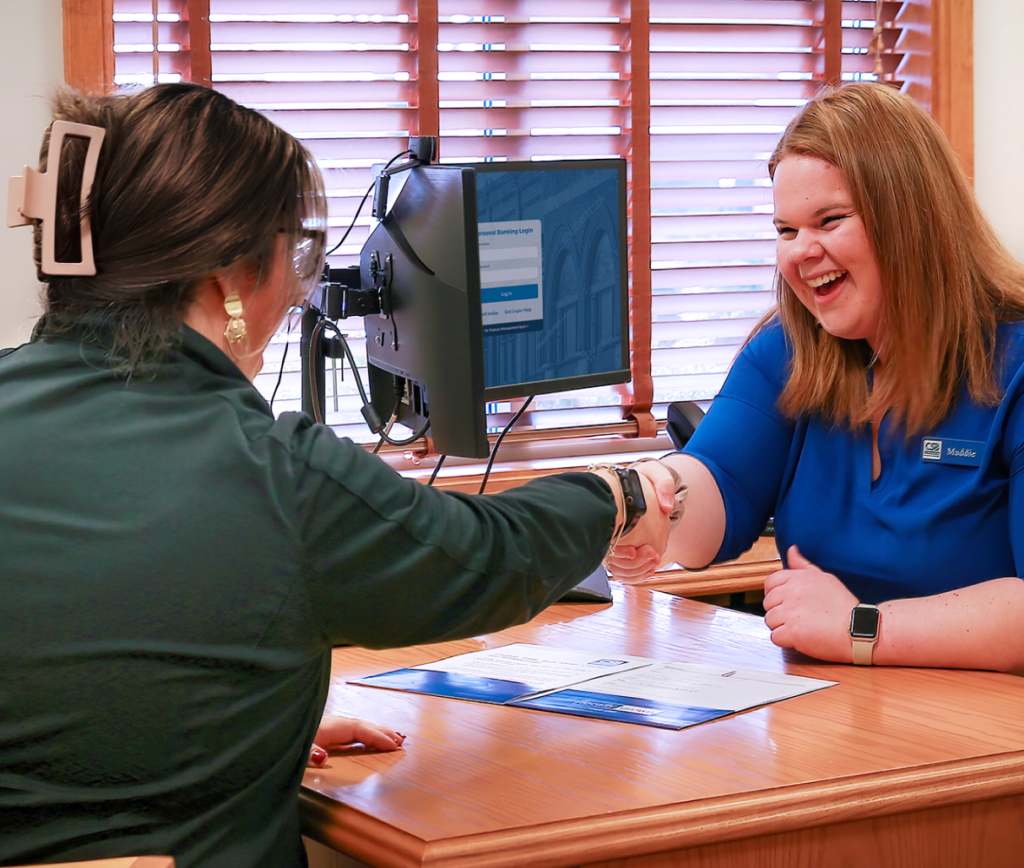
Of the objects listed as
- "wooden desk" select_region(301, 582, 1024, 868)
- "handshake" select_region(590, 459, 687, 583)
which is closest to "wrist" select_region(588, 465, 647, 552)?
"handshake" select_region(590, 459, 687, 583)

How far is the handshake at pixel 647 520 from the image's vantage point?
1.19 meters

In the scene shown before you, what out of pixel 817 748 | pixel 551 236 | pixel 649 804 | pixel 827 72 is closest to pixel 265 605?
pixel 649 804

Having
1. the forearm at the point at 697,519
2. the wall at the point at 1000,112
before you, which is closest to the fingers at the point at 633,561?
the forearm at the point at 697,519

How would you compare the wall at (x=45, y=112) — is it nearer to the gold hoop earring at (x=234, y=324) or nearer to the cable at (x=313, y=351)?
the gold hoop earring at (x=234, y=324)

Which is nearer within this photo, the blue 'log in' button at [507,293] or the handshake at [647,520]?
the handshake at [647,520]

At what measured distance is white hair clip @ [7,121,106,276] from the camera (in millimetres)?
822

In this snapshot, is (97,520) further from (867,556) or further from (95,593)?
(867,556)

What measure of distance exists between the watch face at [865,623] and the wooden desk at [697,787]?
0.09 m

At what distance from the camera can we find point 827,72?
3117 millimetres

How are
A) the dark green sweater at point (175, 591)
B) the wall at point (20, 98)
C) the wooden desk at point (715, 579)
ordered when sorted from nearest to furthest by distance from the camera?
the dark green sweater at point (175, 591) < the wooden desk at point (715, 579) < the wall at point (20, 98)

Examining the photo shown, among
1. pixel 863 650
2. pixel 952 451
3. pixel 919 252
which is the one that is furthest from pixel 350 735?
pixel 919 252

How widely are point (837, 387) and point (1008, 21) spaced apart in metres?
2.16

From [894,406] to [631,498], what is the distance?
0.54 metres

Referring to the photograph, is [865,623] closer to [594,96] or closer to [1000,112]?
[594,96]
